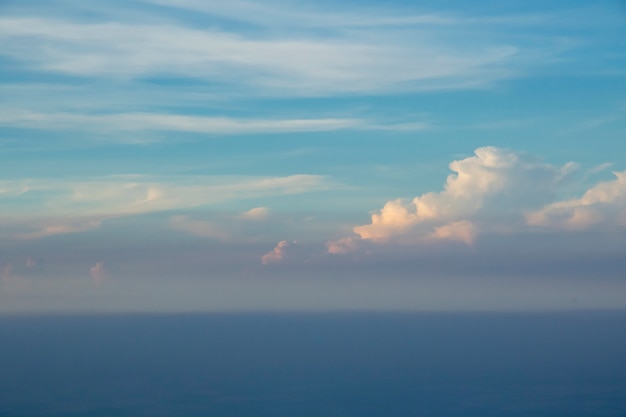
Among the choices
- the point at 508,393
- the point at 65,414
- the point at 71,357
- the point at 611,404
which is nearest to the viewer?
the point at 65,414

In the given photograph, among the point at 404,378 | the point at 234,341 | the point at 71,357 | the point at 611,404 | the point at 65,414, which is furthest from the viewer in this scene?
the point at 234,341

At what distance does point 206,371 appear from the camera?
37562mm

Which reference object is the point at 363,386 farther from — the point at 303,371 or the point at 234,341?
the point at 234,341

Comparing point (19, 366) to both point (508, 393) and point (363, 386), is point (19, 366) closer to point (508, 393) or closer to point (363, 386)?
point (363, 386)

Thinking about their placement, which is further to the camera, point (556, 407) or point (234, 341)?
point (234, 341)

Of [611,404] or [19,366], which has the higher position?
[19,366]

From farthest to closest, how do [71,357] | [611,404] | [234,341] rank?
[234,341], [71,357], [611,404]

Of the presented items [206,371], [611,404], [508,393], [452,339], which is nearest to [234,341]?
[206,371]

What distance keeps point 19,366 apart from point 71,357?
5.02 metres

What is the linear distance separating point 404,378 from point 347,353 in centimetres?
877

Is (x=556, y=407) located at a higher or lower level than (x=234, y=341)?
lower

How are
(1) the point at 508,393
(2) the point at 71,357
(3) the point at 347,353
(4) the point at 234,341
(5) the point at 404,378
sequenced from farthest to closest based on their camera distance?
(4) the point at 234,341
(3) the point at 347,353
(2) the point at 71,357
(5) the point at 404,378
(1) the point at 508,393

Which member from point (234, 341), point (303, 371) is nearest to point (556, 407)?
point (303, 371)

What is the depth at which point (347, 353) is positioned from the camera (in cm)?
4466
